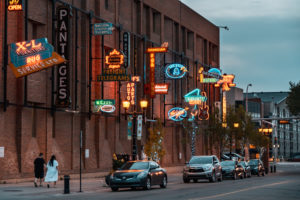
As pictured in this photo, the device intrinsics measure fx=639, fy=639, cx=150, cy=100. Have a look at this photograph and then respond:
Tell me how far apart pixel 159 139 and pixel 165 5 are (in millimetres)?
18327

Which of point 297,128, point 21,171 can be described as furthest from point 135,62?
point 297,128

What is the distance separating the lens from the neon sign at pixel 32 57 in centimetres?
3409

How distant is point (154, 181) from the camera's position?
3416 cm

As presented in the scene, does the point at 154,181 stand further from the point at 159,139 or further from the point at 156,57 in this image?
the point at 156,57

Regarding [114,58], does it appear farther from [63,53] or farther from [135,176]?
[135,176]

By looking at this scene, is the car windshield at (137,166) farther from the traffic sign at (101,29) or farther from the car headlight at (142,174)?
the traffic sign at (101,29)

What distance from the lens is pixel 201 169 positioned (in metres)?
42.0

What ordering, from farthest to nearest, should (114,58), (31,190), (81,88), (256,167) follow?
(256,167), (81,88), (114,58), (31,190)

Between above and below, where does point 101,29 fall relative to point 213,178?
above

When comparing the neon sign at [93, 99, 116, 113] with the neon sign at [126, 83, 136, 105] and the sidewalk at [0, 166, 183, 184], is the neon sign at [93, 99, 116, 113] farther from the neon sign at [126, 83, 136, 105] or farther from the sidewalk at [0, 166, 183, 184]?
the neon sign at [126, 83, 136, 105]

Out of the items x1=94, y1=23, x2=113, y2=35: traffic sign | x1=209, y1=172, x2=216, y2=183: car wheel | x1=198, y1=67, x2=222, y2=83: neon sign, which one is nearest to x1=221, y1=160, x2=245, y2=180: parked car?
x1=209, y1=172, x2=216, y2=183: car wheel

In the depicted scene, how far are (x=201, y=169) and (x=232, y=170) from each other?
24.3ft

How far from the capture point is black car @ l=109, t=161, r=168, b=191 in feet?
107

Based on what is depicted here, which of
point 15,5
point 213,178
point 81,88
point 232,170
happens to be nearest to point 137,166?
point 213,178
